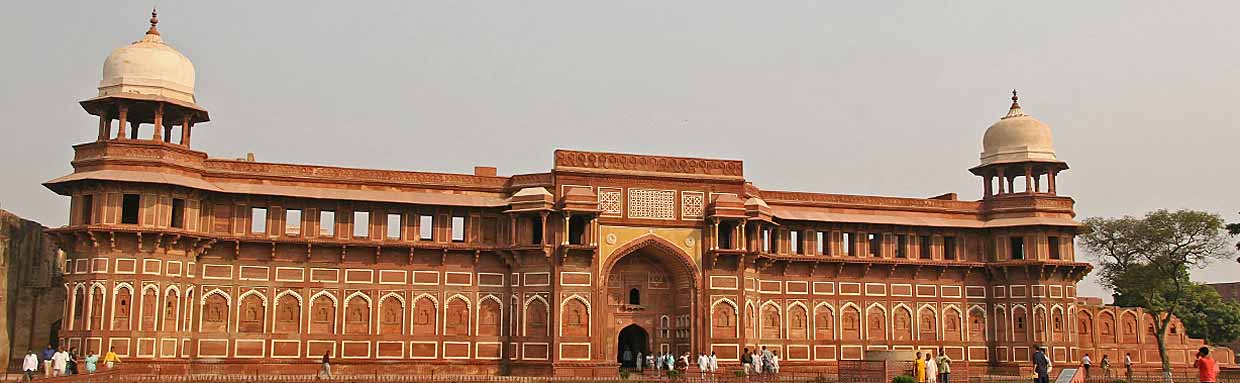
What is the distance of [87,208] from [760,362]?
71.1ft

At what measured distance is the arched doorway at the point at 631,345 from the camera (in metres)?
42.2

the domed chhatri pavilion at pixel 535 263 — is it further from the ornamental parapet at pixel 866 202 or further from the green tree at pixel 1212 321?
the green tree at pixel 1212 321

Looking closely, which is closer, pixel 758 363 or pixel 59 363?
pixel 59 363

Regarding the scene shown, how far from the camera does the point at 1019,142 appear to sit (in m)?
45.9

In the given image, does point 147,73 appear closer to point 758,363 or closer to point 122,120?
point 122,120

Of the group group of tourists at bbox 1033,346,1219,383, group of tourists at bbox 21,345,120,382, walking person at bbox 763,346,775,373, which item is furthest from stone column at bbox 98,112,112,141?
group of tourists at bbox 1033,346,1219,383

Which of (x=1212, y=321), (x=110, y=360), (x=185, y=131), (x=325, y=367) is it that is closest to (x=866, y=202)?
(x=325, y=367)

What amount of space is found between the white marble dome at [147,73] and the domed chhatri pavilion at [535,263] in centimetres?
7

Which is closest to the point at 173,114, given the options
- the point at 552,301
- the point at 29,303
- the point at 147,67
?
the point at 147,67

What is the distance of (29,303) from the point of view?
39.2 metres

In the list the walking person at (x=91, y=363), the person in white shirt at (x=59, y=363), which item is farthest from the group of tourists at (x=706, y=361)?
the person in white shirt at (x=59, y=363)

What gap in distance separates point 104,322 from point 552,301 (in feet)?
44.7

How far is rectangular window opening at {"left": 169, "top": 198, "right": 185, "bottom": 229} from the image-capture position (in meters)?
36.3

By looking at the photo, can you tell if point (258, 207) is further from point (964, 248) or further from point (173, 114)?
point (964, 248)
